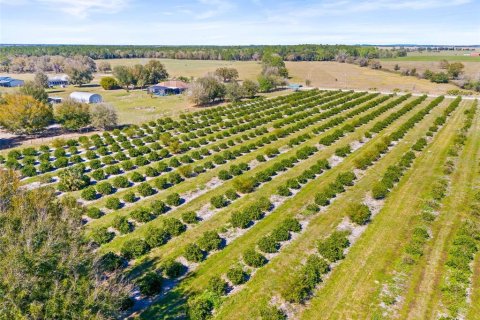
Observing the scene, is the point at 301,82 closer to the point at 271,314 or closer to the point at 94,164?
the point at 94,164

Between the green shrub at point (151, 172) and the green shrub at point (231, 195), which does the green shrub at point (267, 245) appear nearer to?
the green shrub at point (231, 195)

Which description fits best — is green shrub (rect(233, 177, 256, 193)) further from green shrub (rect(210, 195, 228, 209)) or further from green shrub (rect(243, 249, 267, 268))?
green shrub (rect(243, 249, 267, 268))

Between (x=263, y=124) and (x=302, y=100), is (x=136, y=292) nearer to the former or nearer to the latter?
(x=263, y=124)

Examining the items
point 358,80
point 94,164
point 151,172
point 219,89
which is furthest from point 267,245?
point 358,80

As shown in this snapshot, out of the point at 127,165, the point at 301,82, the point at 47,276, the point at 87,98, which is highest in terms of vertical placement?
the point at 301,82

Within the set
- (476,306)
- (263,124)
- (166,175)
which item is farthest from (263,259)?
(263,124)

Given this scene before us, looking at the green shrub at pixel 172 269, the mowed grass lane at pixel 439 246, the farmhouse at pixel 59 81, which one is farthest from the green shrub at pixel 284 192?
the farmhouse at pixel 59 81
